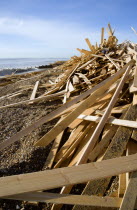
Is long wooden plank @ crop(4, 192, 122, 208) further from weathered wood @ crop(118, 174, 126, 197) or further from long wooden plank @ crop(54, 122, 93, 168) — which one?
long wooden plank @ crop(54, 122, 93, 168)

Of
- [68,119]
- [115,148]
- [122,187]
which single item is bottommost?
[122,187]

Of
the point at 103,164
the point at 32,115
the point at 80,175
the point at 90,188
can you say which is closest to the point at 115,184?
the point at 90,188

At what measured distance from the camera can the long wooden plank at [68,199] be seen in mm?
1670

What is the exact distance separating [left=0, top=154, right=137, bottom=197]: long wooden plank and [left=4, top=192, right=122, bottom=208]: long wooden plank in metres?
0.10

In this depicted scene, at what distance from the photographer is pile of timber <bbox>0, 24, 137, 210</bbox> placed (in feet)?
5.49

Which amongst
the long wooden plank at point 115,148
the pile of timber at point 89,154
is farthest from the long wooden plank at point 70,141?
the long wooden plank at point 115,148

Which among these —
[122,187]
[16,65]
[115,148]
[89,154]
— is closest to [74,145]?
[89,154]

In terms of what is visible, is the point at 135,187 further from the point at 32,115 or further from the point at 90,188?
the point at 32,115

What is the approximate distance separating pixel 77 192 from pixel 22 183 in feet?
3.20

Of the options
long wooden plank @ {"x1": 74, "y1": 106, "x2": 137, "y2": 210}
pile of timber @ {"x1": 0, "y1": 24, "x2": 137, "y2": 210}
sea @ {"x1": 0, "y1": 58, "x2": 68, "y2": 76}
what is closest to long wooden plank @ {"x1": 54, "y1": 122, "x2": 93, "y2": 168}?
pile of timber @ {"x1": 0, "y1": 24, "x2": 137, "y2": 210}

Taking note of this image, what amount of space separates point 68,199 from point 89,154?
2.69ft

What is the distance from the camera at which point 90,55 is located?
18.8ft

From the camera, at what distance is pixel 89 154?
2.49m

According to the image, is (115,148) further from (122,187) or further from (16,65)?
(16,65)
